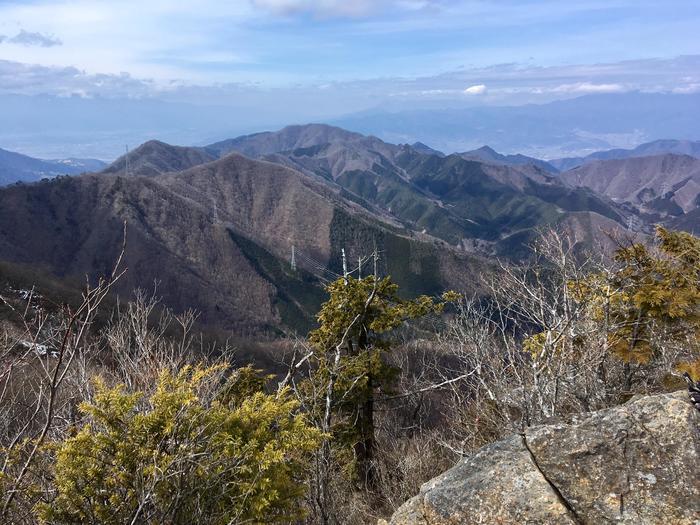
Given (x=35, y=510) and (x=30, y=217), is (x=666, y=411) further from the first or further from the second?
(x=30, y=217)

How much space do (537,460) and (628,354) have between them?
1049 cm

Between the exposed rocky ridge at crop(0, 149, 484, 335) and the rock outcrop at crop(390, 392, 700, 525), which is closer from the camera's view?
the rock outcrop at crop(390, 392, 700, 525)

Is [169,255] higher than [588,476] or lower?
lower

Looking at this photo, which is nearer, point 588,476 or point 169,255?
point 588,476

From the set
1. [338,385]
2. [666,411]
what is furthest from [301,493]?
[338,385]

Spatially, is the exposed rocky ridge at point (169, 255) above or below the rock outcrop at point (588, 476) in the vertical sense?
below

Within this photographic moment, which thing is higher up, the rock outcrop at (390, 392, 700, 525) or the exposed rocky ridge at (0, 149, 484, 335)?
the rock outcrop at (390, 392, 700, 525)

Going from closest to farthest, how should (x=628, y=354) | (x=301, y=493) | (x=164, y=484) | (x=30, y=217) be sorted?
(x=164, y=484), (x=301, y=493), (x=628, y=354), (x=30, y=217)

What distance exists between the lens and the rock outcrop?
Answer: 233 inches

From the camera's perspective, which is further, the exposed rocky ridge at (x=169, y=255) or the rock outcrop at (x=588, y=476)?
the exposed rocky ridge at (x=169, y=255)

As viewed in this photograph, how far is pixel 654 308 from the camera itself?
51.1ft

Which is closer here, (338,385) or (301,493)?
(301,493)

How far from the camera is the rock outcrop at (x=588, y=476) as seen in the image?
19.4ft

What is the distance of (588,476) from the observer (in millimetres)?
6250
